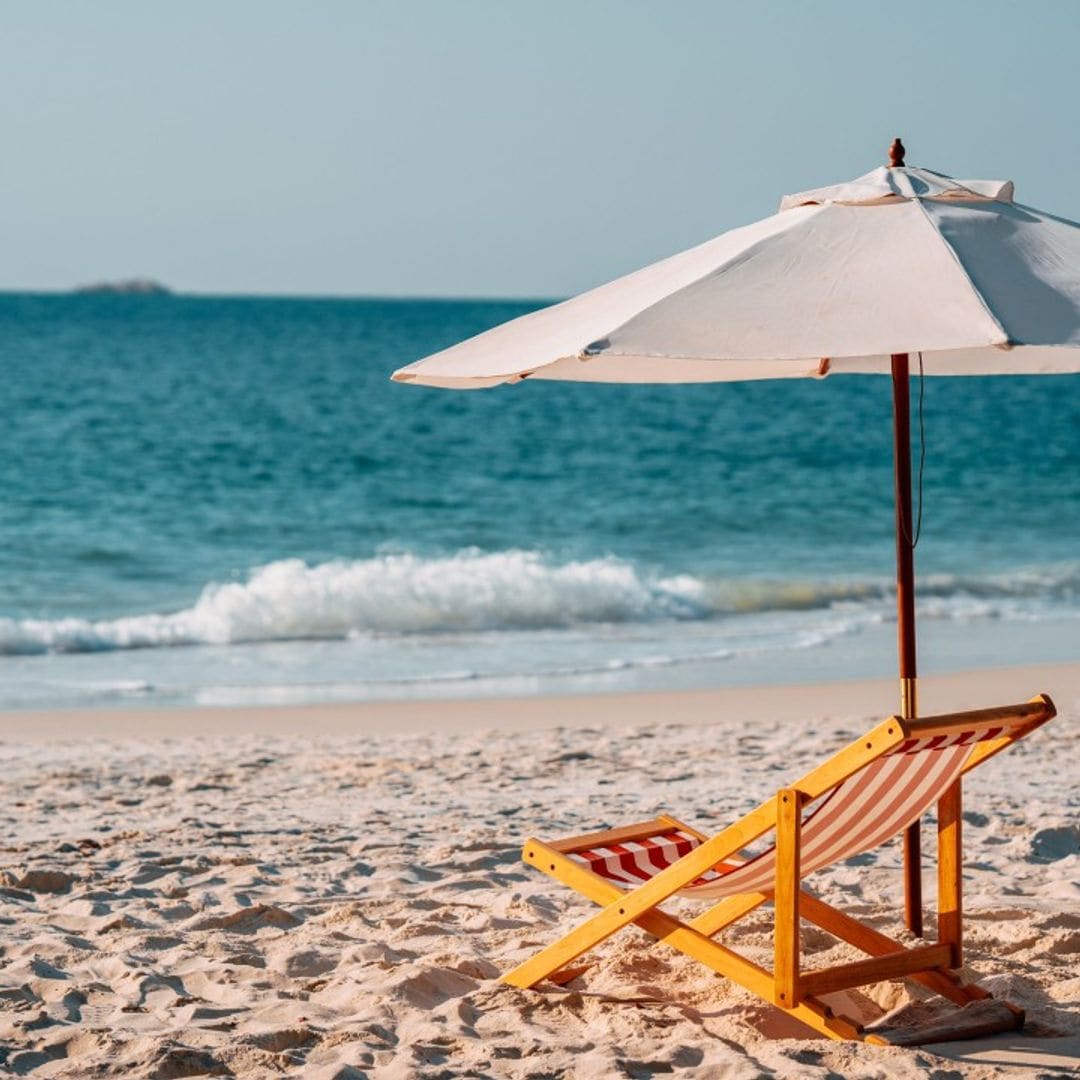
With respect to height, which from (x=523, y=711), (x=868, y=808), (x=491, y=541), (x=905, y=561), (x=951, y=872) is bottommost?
(x=523, y=711)

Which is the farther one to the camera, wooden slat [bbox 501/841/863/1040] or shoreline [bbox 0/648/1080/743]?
shoreline [bbox 0/648/1080/743]

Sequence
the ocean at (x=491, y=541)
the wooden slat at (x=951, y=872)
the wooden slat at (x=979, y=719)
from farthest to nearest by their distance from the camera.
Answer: the ocean at (x=491, y=541)
the wooden slat at (x=951, y=872)
the wooden slat at (x=979, y=719)

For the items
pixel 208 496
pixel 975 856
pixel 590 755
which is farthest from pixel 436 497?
pixel 975 856

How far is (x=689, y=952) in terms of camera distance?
4.03 meters

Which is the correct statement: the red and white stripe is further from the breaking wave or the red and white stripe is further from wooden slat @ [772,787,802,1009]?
the breaking wave

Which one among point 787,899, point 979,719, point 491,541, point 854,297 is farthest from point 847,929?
point 491,541

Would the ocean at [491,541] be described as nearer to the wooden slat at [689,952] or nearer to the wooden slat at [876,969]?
the wooden slat at [689,952]

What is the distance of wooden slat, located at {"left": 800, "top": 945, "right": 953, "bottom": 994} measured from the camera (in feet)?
12.7

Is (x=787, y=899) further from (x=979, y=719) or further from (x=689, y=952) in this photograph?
(x=979, y=719)

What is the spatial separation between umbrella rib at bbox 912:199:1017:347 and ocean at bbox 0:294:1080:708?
6.39 m

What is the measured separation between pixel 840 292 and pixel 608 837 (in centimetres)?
173

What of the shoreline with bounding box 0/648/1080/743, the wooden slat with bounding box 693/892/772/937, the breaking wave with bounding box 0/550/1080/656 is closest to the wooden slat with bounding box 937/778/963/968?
the wooden slat with bounding box 693/892/772/937

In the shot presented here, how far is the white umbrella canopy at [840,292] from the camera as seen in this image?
338 cm

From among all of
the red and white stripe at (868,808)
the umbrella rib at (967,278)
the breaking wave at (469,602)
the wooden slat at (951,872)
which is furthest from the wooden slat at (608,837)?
the breaking wave at (469,602)
